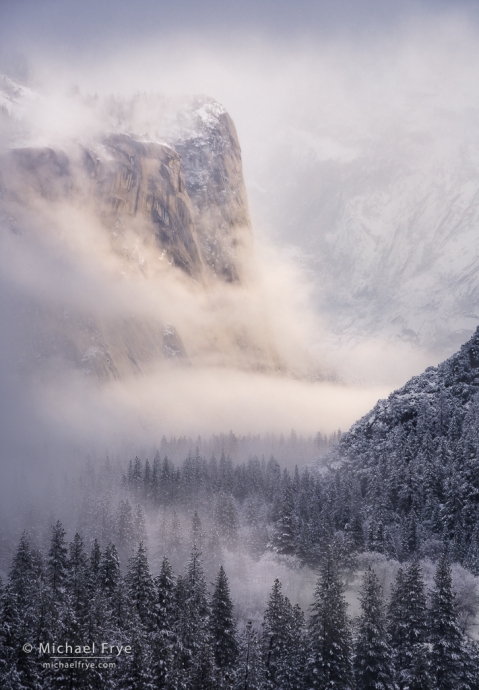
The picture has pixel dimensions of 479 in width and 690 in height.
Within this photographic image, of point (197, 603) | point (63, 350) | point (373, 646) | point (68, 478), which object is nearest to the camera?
point (373, 646)

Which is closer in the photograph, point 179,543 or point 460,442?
point 179,543

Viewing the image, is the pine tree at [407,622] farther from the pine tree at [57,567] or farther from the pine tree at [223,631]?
the pine tree at [57,567]

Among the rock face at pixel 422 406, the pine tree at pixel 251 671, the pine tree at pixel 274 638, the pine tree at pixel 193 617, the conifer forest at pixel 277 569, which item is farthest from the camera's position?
the rock face at pixel 422 406

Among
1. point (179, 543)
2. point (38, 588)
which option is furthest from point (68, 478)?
point (38, 588)

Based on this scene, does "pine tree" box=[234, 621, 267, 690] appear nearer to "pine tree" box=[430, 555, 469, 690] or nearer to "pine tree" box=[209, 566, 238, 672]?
"pine tree" box=[209, 566, 238, 672]

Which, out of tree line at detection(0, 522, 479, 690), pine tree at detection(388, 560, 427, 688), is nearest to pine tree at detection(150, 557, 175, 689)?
tree line at detection(0, 522, 479, 690)

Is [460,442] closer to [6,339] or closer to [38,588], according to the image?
[38,588]

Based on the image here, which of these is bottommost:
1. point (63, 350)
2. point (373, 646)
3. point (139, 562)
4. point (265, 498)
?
point (373, 646)

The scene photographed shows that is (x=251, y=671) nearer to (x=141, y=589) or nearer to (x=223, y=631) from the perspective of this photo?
(x=223, y=631)

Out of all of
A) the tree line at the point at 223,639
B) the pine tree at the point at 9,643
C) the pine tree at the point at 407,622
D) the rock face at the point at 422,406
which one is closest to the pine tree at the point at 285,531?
the rock face at the point at 422,406
